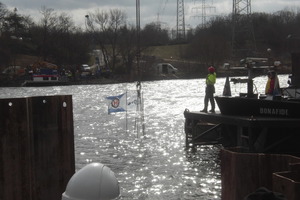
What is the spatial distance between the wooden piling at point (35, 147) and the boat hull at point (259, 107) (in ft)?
36.9

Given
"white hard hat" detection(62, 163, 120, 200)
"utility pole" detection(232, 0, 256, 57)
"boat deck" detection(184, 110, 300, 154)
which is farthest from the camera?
"utility pole" detection(232, 0, 256, 57)

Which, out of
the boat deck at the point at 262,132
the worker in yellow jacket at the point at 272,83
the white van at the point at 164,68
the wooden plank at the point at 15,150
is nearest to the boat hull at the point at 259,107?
the boat deck at the point at 262,132

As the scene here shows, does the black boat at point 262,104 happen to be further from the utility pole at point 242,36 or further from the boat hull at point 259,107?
the utility pole at point 242,36

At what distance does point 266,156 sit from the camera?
1005cm

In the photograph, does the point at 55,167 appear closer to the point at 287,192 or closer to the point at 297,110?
the point at 287,192

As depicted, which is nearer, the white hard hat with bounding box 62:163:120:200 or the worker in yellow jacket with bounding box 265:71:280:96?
the white hard hat with bounding box 62:163:120:200

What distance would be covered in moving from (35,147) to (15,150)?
37 centimetres

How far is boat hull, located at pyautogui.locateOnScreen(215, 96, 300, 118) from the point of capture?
1898cm

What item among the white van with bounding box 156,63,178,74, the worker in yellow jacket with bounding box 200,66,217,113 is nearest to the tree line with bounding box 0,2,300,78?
the white van with bounding box 156,63,178,74

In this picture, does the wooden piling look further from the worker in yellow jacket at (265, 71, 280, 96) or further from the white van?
the white van

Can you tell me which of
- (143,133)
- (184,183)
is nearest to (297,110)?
(184,183)

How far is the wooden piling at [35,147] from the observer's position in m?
9.16

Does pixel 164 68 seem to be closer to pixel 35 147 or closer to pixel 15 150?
pixel 35 147

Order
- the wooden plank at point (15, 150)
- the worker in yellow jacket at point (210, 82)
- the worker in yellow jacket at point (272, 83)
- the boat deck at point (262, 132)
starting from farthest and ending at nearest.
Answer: the worker in yellow jacket at point (210, 82), the worker in yellow jacket at point (272, 83), the boat deck at point (262, 132), the wooden plank at point (15, 150)
